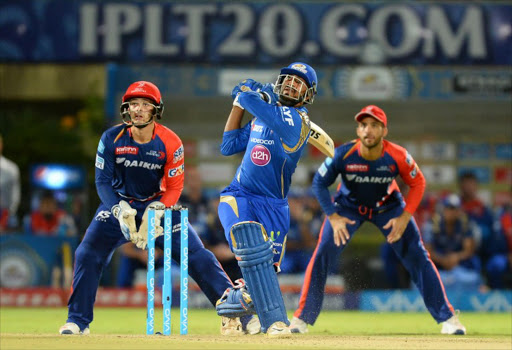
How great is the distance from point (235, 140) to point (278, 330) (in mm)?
1501

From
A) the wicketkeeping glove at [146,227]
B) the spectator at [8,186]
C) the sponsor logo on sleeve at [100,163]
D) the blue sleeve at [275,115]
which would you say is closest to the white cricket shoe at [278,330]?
the wicketkeeping glove at [146,227]

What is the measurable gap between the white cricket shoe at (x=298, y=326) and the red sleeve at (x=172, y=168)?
169cm

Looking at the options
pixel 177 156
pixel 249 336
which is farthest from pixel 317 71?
pixel 249 336

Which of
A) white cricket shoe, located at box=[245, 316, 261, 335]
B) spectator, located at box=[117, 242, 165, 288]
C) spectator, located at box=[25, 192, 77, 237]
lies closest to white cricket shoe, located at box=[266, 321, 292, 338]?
white cricket shoe, located at box=[245, 316, 261, 335]

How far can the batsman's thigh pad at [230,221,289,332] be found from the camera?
655cm

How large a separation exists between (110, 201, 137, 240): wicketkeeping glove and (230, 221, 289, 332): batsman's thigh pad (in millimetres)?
811

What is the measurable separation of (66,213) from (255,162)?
7.48 m

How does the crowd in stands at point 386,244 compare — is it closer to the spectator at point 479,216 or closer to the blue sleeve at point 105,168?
the spectator at point 479,216

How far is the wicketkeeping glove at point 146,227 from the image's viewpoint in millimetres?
6664

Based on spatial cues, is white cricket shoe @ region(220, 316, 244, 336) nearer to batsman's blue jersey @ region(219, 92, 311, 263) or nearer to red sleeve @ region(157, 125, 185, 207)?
batsman's blue jersey @ region(219, 92, 311, 263)

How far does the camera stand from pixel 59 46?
16.3 metres

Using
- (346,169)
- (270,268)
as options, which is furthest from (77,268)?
(346,169)

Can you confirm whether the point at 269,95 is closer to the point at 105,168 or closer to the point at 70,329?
the point at 105,168

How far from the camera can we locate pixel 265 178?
701 cm
